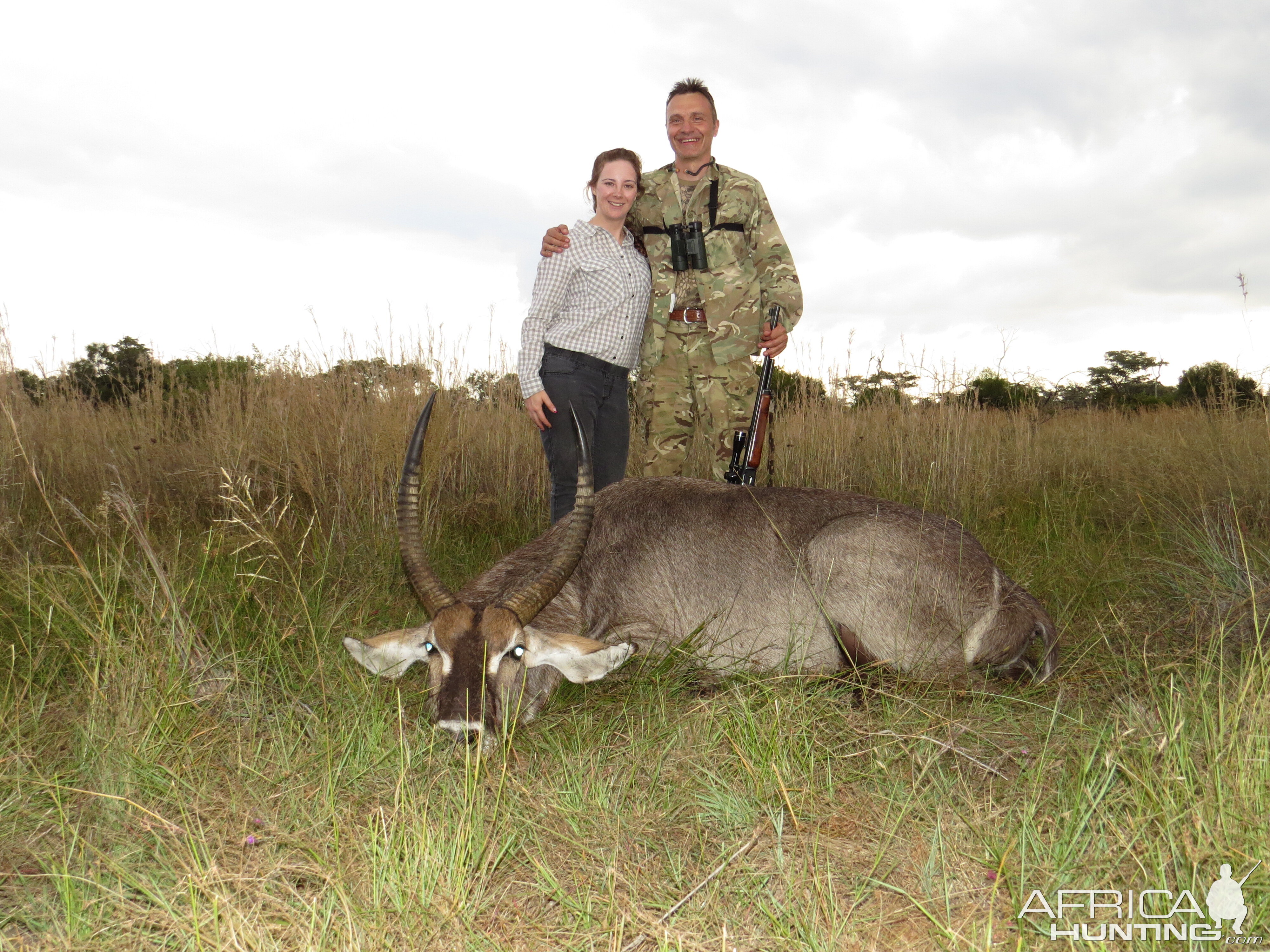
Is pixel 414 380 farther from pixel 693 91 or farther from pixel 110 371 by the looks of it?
pixel 110 371

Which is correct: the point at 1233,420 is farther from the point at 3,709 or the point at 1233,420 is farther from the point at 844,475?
the point at 3,709

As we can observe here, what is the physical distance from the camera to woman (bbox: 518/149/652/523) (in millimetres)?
5098

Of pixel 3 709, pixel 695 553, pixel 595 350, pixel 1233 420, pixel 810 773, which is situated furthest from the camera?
pixel 1233 420

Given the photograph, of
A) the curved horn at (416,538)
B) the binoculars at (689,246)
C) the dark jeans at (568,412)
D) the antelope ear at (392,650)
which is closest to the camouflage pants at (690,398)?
the binoculars at (689,246)

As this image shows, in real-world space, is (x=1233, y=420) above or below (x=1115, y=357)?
below

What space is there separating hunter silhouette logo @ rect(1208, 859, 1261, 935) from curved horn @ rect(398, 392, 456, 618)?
2450 mm

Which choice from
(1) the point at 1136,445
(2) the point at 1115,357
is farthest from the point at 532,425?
(2) the point at 1115,357

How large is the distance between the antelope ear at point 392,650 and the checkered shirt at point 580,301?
2100 mm

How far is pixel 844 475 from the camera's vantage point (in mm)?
7914

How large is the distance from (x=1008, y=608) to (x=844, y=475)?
424 centimetres

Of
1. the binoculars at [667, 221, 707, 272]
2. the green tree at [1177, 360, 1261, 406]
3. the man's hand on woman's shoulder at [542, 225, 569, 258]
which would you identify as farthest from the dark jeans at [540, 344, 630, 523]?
the green tree at [1177, 360, 1261, 406]

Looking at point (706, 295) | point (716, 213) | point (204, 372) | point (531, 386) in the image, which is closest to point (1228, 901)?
point (531, 386)

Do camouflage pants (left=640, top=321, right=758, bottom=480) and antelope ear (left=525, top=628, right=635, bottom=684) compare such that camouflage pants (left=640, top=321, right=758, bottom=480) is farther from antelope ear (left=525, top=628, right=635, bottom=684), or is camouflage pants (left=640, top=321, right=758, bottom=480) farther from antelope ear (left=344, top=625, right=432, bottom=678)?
antelope ear (left=344, top=625, right=432, bottom=678)

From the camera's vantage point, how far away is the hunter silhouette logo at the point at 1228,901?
1.91 meters
